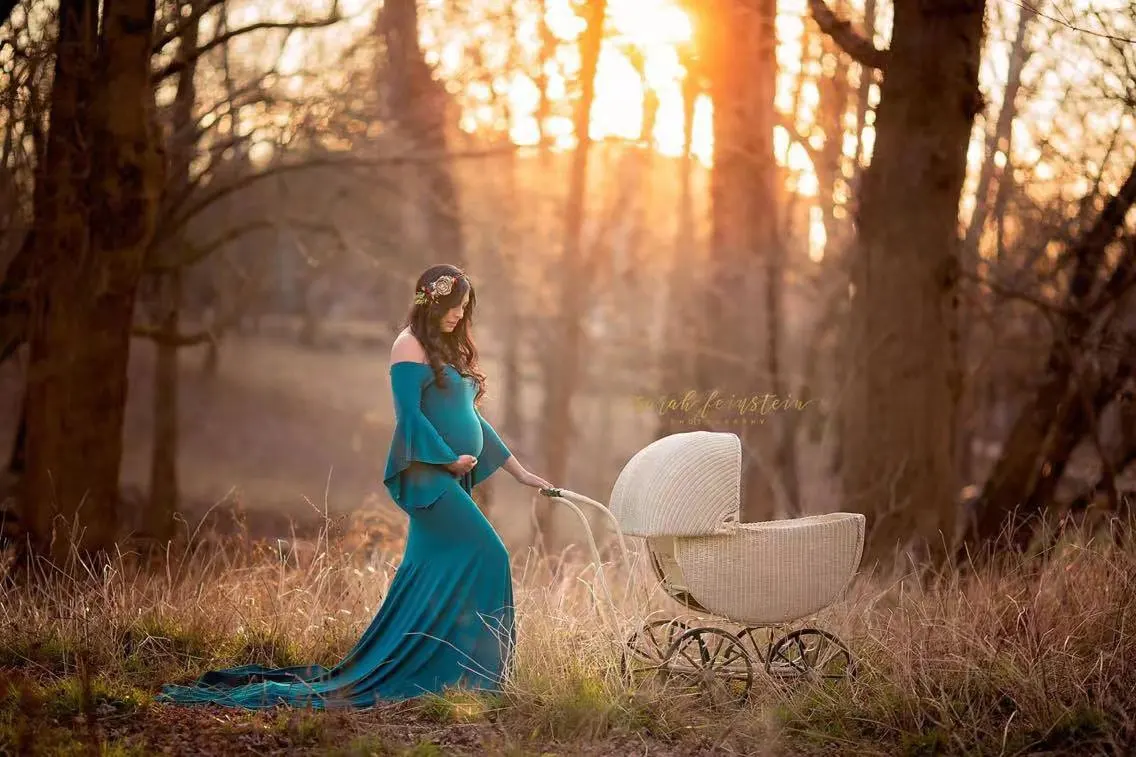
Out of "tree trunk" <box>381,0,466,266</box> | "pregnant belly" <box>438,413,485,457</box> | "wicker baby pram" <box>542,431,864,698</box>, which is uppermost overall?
"tree trunk" <box>381,0,466,266</box>

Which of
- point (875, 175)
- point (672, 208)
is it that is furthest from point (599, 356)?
point (875, 175)

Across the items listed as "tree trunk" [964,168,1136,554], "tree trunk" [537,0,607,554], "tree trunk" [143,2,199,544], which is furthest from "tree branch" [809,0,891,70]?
"tree trunk" [537,0,607,554]

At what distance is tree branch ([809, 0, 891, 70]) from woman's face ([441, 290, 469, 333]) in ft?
11.7

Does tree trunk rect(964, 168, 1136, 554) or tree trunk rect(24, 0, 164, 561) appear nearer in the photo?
tree trunk rect(24, 0, 164, 561)

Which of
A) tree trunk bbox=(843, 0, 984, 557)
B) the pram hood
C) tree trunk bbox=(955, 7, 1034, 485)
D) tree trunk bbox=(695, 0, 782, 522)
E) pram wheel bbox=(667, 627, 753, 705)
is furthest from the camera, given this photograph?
tree trunk bbox=(695, 0, 782, 522)

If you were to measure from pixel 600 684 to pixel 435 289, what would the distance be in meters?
1.97

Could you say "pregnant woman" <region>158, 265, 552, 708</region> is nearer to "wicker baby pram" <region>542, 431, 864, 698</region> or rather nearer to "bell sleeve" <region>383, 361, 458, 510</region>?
"bell sleeve" <region>383, 361, 458, 510</region>

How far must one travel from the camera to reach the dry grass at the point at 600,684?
4695 mm

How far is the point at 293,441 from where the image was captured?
26891mm

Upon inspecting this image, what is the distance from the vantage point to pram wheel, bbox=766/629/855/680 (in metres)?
5.23

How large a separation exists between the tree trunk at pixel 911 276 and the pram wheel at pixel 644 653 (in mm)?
2823

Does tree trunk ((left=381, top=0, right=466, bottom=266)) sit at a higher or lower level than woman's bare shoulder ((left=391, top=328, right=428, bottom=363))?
higher

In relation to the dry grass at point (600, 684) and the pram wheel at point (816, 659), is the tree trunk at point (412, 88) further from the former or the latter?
the pram wheel at point (816, 659)

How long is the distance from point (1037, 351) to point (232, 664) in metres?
10.1
